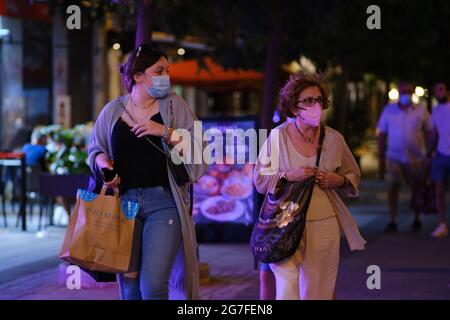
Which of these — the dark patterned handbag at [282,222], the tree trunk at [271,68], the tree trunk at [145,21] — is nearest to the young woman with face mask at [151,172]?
the dark patterned handbag at [282,222]

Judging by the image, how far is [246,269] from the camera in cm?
1088

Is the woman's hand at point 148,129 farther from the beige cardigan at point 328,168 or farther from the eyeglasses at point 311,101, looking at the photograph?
the eyeglasses at point 311,101

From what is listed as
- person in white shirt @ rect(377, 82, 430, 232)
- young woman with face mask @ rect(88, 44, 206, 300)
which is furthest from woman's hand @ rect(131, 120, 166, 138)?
person in white shirt @ rect(377, 82, 430, 232)

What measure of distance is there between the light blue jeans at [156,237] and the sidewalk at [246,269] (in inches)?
125

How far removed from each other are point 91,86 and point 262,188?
62.0ft

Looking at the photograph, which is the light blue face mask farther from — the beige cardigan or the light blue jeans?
the beige cardigan

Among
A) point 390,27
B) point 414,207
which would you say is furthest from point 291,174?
point 390,27

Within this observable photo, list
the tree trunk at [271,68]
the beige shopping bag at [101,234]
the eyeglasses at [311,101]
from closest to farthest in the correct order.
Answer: the beige shopping bag at [101,234] < the eyeglasses at [311,101] < the tree trunk at [271,68]

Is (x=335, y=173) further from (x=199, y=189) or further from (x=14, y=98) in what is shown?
(x=14, y=98)

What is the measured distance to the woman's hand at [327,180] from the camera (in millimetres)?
6156

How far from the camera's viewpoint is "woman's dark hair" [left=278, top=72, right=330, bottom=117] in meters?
6.33
